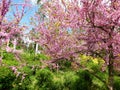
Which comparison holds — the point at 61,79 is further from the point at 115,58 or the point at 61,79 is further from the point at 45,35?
the point at 115,58

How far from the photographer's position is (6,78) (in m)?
8.83

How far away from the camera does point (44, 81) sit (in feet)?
30.8

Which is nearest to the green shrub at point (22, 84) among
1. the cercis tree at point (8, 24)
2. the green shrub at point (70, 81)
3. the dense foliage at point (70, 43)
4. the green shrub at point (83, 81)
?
the dense foliage at point (70, 43)

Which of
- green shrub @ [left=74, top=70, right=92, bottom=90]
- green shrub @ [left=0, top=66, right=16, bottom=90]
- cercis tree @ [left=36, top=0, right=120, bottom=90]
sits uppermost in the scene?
cercis tree @ [left=36, top=0, right=120, bottom=90]

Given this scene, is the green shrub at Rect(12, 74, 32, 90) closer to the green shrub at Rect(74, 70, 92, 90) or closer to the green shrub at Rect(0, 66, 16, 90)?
the green shrub at Rect(0, 66, 16, 90)

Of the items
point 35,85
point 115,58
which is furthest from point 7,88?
point 115,58

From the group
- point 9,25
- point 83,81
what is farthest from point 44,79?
point 9,25

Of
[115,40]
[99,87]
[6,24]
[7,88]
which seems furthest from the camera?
[99,87]

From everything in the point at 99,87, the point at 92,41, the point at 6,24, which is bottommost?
the point at 99,87

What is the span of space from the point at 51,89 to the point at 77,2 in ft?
11.8

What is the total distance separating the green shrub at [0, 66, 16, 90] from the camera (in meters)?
8.71

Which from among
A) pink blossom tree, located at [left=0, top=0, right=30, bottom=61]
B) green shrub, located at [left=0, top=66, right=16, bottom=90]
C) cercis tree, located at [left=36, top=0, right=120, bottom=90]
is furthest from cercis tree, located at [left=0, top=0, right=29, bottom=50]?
green shrub, located at [left=0, top=66, right=16, bottom=90]

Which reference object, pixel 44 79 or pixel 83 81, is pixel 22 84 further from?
pixel 83 81

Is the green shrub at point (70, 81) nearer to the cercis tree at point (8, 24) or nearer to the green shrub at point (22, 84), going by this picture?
the green shrub at point (22, 84)
